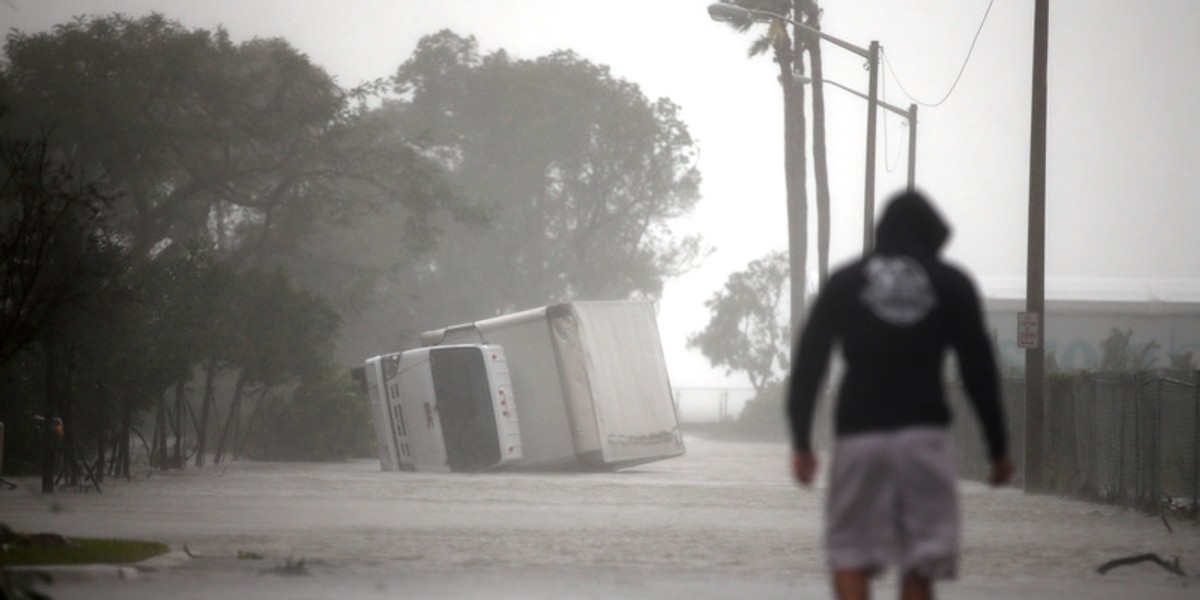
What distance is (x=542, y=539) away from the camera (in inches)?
667

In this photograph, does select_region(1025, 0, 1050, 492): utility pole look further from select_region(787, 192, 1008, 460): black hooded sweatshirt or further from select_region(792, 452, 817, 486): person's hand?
select_region(792, 452, 817, 486): person's hand

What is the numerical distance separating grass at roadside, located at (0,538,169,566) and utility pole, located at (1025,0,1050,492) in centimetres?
1544

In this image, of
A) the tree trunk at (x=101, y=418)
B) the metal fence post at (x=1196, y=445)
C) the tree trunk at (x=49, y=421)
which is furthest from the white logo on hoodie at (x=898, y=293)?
the tree trunk at (x=101, y=418)

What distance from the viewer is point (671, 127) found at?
83938mm

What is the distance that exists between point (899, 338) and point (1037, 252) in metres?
20.8

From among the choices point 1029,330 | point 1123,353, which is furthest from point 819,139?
point 1029,330

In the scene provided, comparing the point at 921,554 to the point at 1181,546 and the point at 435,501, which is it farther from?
the point at 435,501

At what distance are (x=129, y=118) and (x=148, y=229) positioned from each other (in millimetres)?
3110

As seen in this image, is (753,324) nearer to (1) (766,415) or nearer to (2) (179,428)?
(1) (766,415)

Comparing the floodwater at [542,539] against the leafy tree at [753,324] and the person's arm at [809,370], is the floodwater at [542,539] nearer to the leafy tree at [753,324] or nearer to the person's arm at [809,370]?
the person's arm at [809,370]

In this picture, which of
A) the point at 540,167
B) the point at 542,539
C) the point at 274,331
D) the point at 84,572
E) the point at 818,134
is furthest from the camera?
the point at 540,167

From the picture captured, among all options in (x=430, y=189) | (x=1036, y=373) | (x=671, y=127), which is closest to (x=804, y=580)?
(x=1036, y=373)

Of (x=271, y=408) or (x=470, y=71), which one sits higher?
(x=470, y=71)

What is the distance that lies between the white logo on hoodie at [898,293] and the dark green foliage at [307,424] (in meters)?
36.5
